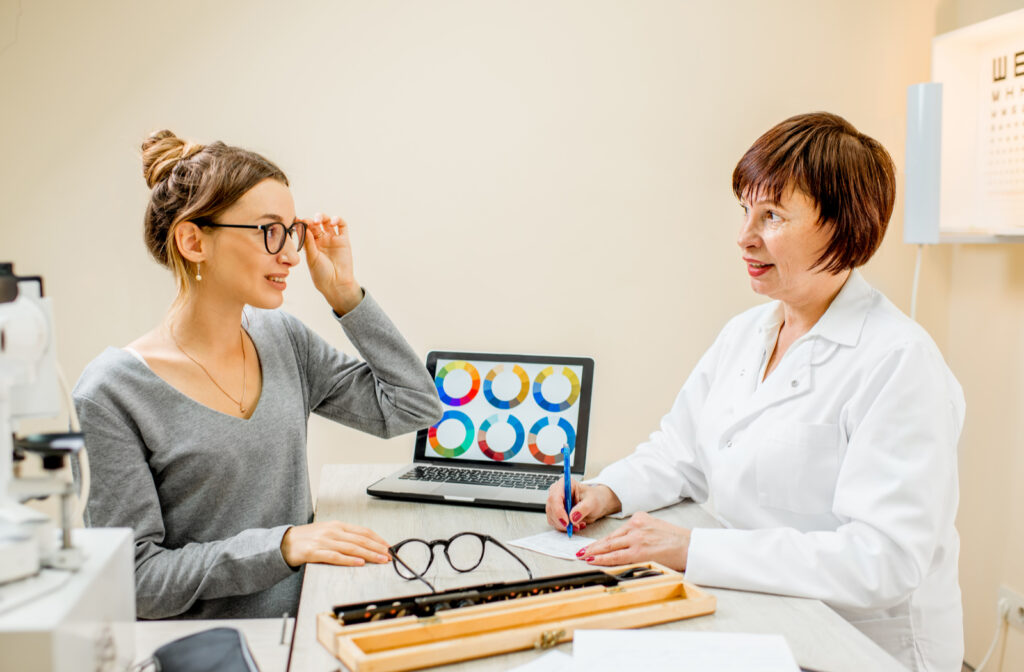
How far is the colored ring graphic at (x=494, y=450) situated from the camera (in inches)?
71.0

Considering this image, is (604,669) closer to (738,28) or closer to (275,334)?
(275,334)

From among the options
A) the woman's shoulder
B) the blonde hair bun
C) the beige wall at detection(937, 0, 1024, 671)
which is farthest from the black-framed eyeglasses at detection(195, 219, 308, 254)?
the beige wall at detection(937, 0, 1024, 671)

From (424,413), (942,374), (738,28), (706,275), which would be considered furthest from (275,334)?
(738,28)

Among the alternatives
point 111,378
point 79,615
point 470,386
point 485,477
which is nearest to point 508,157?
point 470,386

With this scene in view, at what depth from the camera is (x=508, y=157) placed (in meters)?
2.51

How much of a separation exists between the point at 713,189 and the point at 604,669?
6.37 ft

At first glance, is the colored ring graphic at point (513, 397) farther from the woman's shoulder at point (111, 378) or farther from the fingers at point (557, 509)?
the woman's shoulder at point (111, 378)

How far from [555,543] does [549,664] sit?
16.8 inches

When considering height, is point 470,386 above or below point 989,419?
above

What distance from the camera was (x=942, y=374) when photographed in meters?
1.26

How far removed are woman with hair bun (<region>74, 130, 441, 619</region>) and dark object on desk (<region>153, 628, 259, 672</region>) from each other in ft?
1.07

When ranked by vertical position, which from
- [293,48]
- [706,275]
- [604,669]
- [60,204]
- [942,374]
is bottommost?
[604,669]

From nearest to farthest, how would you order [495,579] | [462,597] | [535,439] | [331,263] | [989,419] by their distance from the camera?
[462,597] → [495,579] → [331,263] → [535,439] → [989,419]

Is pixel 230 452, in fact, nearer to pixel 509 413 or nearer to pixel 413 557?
pixel 413 557
